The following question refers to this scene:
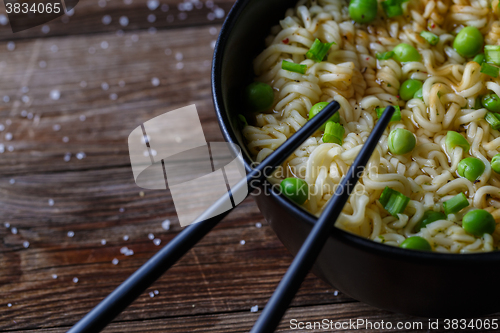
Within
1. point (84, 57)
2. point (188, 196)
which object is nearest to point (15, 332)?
point (188, 196)

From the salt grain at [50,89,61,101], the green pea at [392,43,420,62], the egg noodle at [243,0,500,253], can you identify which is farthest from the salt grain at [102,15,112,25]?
the green pea at [392,43,420,62]

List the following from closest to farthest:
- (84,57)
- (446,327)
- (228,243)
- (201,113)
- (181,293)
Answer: (446,327), (181,293), (228,243), (201,113), (84,57)

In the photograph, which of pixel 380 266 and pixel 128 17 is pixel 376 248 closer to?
pixel 380 266

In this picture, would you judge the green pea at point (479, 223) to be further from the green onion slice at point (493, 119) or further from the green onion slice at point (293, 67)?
the green onion slice at point (293, 67)

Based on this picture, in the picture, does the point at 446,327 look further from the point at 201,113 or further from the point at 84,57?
the point at 84,57

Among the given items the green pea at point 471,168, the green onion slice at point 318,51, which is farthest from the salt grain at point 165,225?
the green pea at point 471,168

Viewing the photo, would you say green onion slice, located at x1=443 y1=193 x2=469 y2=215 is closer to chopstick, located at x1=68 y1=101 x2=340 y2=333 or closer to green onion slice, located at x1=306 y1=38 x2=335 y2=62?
chopstick, located at x1=68 y1=101 x2=340 y2=333
